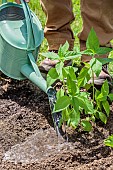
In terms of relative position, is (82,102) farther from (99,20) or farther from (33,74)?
(99,20)

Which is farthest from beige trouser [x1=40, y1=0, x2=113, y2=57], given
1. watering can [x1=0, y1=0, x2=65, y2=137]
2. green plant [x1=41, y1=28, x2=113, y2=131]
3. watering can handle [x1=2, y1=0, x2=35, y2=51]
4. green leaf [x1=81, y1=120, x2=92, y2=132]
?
green leaf [x1=81, y1=120, x2=92, y2=132]

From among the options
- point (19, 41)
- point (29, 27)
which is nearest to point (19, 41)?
point (19, 41)

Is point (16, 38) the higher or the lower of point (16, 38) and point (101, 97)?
the higher

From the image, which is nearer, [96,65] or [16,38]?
[96,65]

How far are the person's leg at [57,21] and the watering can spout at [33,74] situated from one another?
1.25 ft

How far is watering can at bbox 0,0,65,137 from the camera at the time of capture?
3051 millimetres

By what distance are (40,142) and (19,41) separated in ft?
1.97

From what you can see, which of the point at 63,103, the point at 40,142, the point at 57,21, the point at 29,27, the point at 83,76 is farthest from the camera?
the point at 57,21

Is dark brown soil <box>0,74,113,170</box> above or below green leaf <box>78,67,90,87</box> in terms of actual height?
below

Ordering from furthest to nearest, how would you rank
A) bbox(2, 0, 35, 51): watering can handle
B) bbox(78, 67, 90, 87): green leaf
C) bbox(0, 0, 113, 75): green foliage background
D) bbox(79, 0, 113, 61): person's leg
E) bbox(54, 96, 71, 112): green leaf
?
bbox(0, 0, 113, 75): green foliage background → bbox(79, 0, 113, 61): person's leg → bbox(2, 0, 35, 51): watering can handle → bbox(78, 67, 90, 87): green leaf → bbox(54, 96, 71, 112): green leaf

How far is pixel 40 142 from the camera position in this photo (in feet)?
9.54

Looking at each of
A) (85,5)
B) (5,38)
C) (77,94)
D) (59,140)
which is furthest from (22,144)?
(85,5)

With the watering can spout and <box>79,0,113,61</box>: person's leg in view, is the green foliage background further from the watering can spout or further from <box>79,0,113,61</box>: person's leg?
the watering can spout

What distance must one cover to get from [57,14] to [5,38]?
0.45 metres
